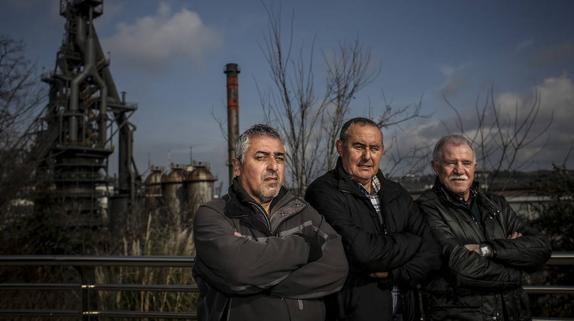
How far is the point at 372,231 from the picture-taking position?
2178 millimetres

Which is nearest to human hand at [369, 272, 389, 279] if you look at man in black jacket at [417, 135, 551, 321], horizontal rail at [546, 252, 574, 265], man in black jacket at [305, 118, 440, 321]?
man in black jacket at [305, 118, 440, 321]

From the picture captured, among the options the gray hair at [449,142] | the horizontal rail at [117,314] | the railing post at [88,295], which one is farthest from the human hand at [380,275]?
the railing post at [88,295]

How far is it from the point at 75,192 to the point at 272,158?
24.8 m

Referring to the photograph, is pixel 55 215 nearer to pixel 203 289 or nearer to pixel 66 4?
pixel 203 289

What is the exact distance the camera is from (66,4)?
27406 mm

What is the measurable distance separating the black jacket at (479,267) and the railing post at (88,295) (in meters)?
2.51

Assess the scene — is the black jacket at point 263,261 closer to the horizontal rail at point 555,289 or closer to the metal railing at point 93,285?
the metal railing at point 93,285

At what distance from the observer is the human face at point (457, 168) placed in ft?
7.66

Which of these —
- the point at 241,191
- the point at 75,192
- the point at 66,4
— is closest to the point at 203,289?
the point at 241,191

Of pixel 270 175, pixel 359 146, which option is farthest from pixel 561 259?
pixel 270 175

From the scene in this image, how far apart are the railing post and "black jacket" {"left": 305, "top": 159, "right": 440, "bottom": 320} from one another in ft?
6.74

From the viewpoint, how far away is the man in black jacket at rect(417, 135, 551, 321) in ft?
6.82

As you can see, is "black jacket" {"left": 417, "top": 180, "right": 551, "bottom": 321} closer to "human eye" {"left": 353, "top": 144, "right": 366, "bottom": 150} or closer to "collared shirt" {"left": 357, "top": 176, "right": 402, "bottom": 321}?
"collared shirt" {"left": 357, "top": 176, "right": 402, "bottom": 321}

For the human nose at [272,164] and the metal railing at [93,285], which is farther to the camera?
the metal railing at [93,285]
